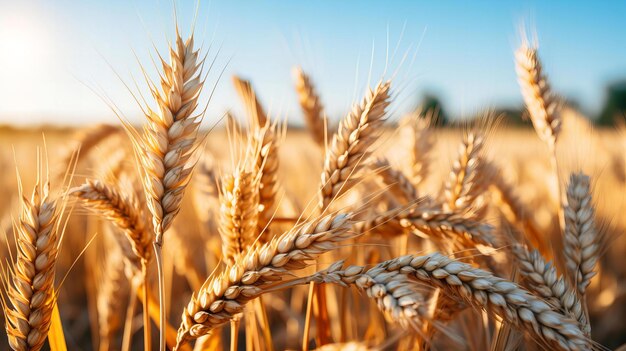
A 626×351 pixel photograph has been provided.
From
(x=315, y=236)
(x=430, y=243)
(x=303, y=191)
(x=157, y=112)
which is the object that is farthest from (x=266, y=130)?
(x=303, y=191)

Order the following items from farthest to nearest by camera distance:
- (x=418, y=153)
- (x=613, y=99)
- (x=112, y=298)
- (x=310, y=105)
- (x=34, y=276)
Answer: (x=613, y=99), (x=310, y=105), (x=418, y=153), (x=112, y=298), (x=34, y=276)

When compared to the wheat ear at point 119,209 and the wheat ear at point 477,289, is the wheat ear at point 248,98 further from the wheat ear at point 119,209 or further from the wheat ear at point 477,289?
the wheat ear at point 477,289

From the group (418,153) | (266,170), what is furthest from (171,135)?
(418,153)

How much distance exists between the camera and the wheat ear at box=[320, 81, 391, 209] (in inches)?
50.4

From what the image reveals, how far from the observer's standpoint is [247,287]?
0.95 m

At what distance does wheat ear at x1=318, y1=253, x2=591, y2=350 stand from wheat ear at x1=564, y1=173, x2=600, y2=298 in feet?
1.59

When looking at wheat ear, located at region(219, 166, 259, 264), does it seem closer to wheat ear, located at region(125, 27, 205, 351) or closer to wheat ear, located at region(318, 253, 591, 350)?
wheat ear, located at region(125, 27, 205, 351)

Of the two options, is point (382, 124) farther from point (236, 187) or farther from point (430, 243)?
point (430, 243)

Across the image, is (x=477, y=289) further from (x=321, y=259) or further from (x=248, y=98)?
(x=321, y=259)

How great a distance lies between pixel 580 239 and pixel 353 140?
73 cm

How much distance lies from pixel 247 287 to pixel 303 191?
4664 millimetres

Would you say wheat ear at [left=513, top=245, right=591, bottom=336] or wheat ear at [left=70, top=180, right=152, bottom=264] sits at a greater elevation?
wheat ear at [left=70, top=180, right=152, bottom=264]

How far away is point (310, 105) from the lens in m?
2.22

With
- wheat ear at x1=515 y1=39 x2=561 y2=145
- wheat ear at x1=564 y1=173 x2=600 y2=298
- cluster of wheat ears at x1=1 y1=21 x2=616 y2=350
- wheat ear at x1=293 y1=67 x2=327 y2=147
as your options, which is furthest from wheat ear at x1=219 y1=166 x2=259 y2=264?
wheat ear at x1=515 y1=39 x2=561 y2=145
